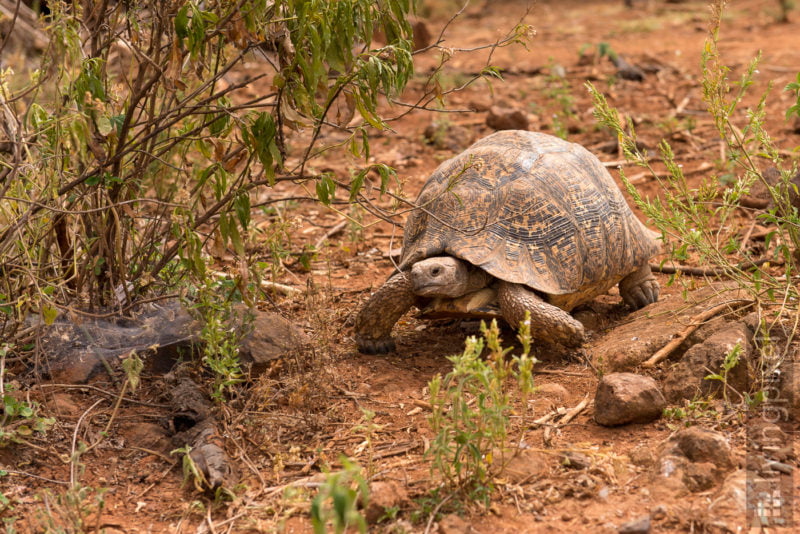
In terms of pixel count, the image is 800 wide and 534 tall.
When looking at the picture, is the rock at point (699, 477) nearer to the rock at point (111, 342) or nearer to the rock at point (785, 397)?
the rock at point (785, 397)

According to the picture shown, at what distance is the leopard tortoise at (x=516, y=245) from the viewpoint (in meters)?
4.34

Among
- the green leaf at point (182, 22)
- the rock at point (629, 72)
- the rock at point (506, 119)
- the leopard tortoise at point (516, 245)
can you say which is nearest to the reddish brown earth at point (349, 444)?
the leopard tortoise at point (516, 245)

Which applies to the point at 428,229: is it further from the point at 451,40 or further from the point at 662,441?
the point at 451,40

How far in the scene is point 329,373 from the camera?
411 centimetres

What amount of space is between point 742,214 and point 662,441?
353 cm

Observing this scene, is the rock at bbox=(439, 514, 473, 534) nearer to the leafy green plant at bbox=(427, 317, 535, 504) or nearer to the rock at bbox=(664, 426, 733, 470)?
the leafy green plant at bbox=(427, 317, 535, 504)

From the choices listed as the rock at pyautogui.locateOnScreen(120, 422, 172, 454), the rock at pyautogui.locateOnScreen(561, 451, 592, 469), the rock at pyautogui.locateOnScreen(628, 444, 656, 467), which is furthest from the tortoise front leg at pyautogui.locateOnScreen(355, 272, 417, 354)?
the rock at pyautogui.locateOnScreen(628, 444, 656, 467)

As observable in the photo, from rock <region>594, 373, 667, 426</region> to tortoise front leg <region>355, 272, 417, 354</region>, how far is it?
128cm

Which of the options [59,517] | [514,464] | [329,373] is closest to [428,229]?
[329,373]

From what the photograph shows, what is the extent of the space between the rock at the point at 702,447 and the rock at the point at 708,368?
401 mm

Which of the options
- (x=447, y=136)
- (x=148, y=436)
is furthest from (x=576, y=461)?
(x=447, y=136)

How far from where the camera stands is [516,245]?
175 inches

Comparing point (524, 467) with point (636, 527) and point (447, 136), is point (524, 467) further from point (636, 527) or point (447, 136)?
point (447, 136)

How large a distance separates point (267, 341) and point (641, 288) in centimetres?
222
